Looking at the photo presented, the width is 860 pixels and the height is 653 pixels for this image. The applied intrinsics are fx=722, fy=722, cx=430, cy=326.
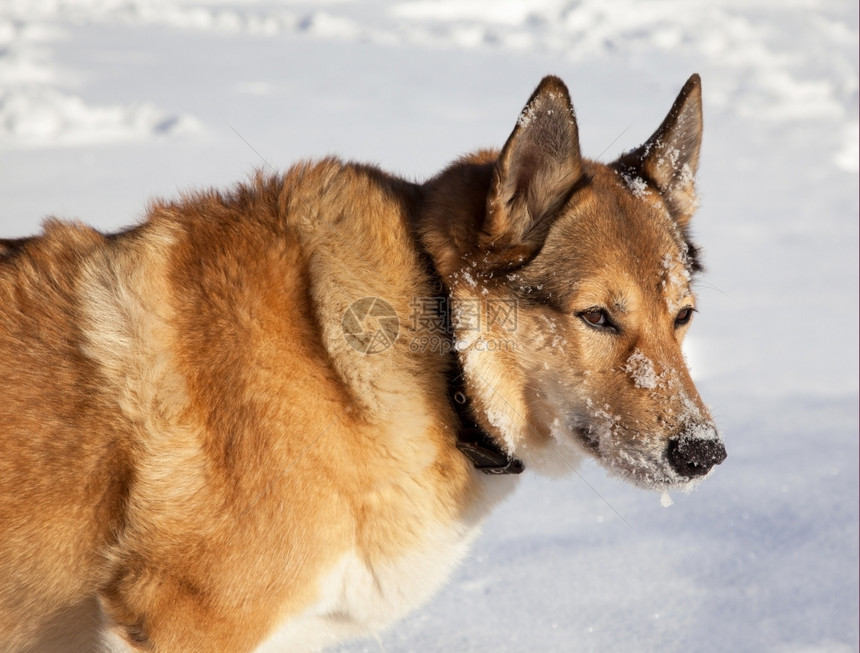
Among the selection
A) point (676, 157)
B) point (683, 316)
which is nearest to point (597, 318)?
point (683, 316)

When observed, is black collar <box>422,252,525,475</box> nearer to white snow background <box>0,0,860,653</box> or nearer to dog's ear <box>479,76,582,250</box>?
dog's ear <box>479,76,582,250</box>

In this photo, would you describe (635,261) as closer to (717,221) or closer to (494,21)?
(717,221)

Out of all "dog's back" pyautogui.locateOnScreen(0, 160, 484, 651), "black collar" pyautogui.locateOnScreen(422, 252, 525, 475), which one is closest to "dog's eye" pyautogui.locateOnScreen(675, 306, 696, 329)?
"black collar" pyautogui.locateOnScreen(422, 252, 525, 475)

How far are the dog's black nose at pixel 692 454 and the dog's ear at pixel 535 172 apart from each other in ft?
2.43

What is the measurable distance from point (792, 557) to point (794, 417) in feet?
5.17

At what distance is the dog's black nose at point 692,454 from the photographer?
213 centimetres

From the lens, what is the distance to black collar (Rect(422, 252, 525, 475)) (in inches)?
87.0

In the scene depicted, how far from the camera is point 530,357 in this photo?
223 cm

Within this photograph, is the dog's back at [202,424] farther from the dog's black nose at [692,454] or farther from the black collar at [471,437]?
the dog's black nose at [692,454]

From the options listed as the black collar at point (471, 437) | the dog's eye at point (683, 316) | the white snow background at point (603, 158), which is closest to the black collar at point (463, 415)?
the black collar at point (471, 437)

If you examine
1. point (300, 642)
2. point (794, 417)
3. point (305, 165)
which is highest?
point (305, 165)

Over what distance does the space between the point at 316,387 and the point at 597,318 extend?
0.88 meters

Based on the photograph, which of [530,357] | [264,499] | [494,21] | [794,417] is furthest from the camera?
[494,21]

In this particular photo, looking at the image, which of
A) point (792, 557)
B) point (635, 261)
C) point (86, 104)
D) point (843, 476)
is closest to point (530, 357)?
point (635, 261)
